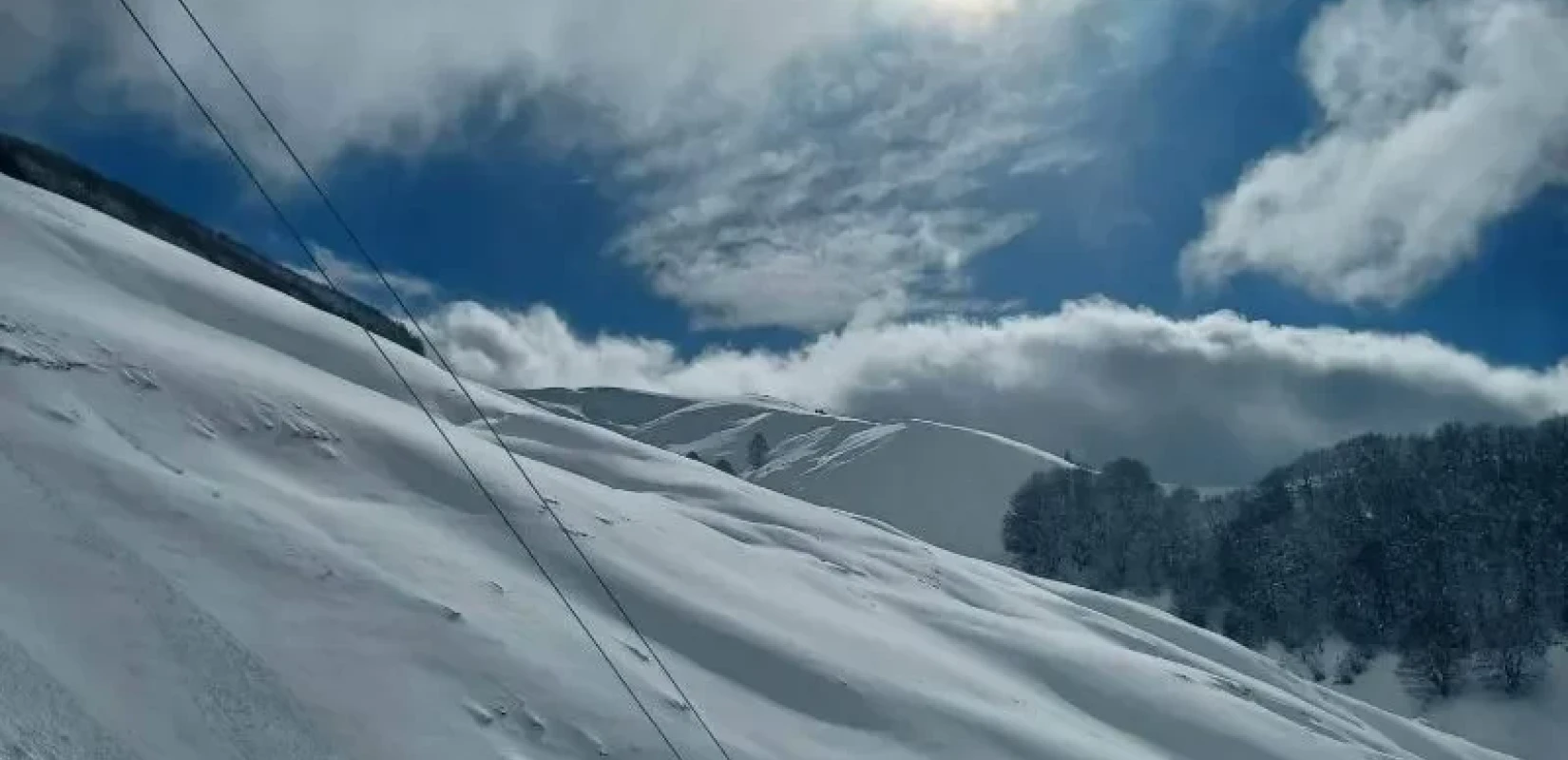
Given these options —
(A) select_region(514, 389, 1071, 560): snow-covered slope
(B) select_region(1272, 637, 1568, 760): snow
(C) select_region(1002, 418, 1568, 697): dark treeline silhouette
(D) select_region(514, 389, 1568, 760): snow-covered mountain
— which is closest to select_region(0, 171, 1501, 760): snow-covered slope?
(B) select_region(1272, 637, 1568, 760): snow

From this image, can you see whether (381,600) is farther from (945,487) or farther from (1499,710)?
(945,487)

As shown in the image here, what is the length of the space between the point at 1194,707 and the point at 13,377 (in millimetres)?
31050

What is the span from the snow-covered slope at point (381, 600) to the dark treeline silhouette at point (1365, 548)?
43708 mm

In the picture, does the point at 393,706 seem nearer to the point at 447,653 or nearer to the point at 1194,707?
the point at 447,653

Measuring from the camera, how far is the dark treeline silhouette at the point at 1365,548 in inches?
3263

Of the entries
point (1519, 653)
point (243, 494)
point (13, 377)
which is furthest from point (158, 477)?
point (1519, 653)

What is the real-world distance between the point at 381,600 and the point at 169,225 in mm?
66437

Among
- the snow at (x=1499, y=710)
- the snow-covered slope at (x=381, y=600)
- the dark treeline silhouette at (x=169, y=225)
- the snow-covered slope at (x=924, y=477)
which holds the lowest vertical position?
the snow-covered slope at (x=381, y=600)

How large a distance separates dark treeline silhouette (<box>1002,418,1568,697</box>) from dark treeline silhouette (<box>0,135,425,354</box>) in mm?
63045

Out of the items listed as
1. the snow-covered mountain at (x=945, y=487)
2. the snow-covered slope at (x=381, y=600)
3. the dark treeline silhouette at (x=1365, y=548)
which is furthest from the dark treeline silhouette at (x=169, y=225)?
the dark treeline silhouette at (x=1365, y=548)

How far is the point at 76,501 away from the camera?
18.5 meters

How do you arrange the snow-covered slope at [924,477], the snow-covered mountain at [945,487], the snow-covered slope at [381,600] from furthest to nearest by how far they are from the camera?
the snow-covered slope at [924,477]
the snow-covered mountain at [945,487]
the snow-covered slope at [381,600]

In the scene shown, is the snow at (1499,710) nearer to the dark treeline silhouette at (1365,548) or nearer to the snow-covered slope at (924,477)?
the dark treeline silhouette at (1365,548)

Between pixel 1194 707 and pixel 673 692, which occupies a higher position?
pixel 1194 707
